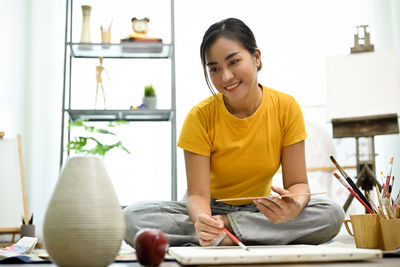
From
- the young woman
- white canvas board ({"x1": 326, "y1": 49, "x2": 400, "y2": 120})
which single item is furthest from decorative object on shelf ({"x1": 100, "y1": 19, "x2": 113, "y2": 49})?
the young woman

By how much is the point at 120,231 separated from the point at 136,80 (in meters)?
2.65

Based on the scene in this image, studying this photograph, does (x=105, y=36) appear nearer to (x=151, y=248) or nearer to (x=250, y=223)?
(x=250, y=223)

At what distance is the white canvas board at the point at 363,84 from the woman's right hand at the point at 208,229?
182cm

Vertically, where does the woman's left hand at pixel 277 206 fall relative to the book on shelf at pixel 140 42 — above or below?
below

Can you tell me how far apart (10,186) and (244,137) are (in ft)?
5.71

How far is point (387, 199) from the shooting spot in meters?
1.19

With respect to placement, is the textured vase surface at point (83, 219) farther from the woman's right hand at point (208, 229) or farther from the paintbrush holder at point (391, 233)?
the paintbrush holder at point (391, 233)

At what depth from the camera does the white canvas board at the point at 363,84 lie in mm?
2682

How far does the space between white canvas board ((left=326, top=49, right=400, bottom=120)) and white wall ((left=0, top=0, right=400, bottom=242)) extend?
0.34 metres

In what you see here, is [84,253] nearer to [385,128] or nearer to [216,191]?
[216,191]

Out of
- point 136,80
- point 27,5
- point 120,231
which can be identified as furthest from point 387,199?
point 27,5

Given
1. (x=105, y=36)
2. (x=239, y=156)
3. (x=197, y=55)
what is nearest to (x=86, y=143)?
(x=105, y=36)

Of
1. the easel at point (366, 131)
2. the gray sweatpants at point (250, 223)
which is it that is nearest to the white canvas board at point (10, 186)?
the gray sweatpants at point (250, 223)

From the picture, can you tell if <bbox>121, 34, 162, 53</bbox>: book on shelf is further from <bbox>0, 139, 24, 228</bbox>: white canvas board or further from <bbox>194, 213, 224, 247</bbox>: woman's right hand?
<bbox>194, 213, 224, 247</bbox>: woman's right hand
